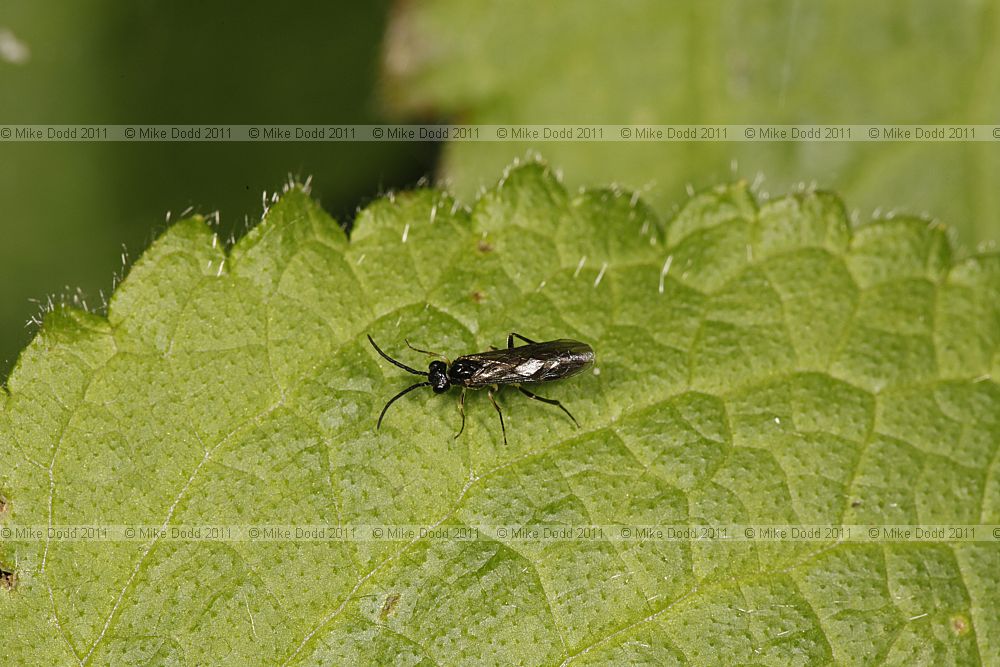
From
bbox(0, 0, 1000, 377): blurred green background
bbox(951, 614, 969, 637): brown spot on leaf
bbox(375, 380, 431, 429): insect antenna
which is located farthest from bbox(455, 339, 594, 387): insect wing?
bbox(0, 0, 1000, 377): blurred green background

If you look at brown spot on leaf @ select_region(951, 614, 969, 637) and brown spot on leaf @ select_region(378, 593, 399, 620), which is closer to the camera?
brown spot on leaf @ select_region(378, 593, 399, 620)

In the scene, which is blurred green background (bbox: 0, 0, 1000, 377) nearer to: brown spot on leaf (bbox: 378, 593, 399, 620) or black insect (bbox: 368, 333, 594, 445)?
black insect (bbox: 368, 333, 594, 445)

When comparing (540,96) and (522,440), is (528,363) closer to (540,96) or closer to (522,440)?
(522,440)

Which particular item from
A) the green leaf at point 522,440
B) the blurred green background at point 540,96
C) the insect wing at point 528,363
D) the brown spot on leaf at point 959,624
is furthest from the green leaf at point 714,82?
the brown spot on leaf at point 959,624

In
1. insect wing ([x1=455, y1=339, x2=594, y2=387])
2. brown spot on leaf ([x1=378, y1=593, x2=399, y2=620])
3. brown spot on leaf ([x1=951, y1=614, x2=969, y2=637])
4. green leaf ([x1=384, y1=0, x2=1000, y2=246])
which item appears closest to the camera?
brown spot on leaf ([x1=378, y1=593, x2=399, y2=620])

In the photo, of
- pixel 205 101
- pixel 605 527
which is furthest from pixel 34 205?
pixel 605 527

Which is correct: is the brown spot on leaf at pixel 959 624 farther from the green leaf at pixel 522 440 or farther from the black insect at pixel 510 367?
the black insect at pixel 510 367

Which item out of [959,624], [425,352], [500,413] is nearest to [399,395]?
[425,352]
